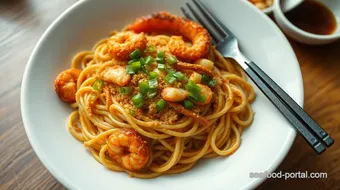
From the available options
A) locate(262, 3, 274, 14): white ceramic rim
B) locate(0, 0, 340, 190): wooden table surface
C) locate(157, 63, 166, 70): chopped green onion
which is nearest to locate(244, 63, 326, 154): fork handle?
locate(0, 0, 340, 190): wooden table surface

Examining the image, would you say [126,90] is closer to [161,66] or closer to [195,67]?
[161,66]

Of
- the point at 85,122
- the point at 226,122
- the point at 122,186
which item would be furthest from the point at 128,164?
the point at 226,122

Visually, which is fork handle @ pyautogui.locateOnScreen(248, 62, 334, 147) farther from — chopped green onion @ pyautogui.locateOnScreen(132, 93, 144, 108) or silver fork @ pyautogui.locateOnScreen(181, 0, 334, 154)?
chopped green onion @ pyautogui.locateOnScreen(132, 93, 144, 108)

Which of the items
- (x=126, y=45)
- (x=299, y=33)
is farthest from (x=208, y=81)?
(x=299, y=33)

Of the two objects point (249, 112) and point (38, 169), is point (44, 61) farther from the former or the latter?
point (249, 112)

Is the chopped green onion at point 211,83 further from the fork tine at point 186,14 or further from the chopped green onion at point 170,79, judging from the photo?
the fork tine at point 186,14

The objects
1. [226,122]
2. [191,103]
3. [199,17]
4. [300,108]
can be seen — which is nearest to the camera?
[300,108]

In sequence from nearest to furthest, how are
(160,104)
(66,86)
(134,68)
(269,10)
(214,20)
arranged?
1. (160,104)
2. (134,68)
3. (66,86)
4. (214,20)
5. (269,10)
